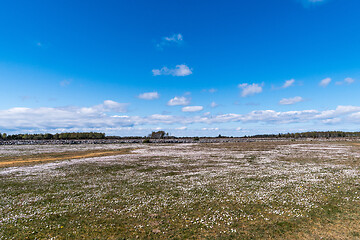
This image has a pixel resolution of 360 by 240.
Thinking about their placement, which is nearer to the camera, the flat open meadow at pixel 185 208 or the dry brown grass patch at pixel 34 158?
the flat open meadow at pixel 185 208

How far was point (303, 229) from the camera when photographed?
445 inches

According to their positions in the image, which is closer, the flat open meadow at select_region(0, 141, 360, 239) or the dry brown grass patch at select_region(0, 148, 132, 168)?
the flat open meadow at select_region(0, 141, 360, 239)

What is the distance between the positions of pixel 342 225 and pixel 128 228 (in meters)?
12.9

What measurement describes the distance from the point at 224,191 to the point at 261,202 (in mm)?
3870

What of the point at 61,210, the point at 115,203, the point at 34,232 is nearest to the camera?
the point at 34,232

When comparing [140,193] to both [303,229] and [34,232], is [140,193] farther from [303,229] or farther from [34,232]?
[303,229]

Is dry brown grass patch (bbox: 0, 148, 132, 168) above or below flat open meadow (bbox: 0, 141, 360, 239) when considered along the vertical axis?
below

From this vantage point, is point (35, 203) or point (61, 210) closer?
point (61, 210)

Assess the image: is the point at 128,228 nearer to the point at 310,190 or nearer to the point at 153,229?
the point at 153,229

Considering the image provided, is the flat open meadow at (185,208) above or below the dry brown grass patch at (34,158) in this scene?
above

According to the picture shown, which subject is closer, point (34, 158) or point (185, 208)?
point (185, 208)

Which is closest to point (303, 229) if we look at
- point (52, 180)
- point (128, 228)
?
point (128, 228)

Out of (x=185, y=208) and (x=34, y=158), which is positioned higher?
(x=185, y=208)

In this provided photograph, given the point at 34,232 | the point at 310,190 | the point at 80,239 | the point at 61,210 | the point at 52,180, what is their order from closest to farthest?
the point at 80,239 → the point at 34,232 → the point at 61,210 → the point at 310,190 → the point at 52,180
